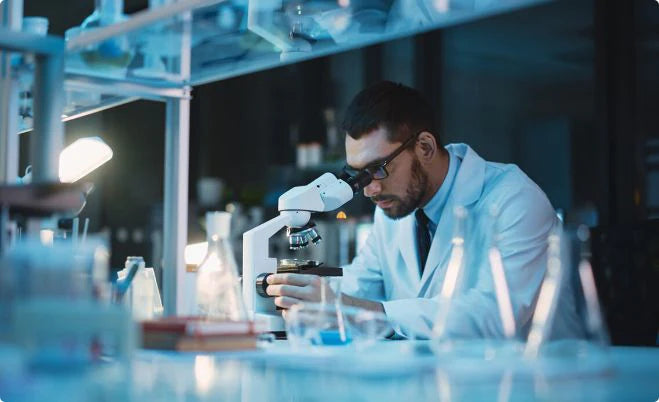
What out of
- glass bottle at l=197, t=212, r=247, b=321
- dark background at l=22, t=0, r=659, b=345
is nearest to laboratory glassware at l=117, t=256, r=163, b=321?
glass bottle at l=197, t=212, r=247, b=321

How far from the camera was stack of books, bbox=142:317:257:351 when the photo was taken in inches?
56.4

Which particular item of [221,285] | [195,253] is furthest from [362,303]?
[221,285]

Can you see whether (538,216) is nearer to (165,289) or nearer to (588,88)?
(165,289)

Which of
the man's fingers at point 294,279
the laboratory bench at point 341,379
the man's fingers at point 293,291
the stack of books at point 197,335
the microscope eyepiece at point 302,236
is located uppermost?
the microscope eyepiece at point 302,236

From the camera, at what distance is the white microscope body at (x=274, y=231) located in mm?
2357

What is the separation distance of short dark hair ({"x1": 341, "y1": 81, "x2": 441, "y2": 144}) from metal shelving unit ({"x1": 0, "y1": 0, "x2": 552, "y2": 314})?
801 millimetres

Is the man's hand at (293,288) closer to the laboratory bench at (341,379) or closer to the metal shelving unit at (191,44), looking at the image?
the metal shelving unit at (191,44)

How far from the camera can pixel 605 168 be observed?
13.7 feet

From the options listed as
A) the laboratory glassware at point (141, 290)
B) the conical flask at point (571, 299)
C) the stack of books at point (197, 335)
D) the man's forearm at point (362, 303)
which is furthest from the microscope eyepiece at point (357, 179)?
the conical flask at point (571, 299)

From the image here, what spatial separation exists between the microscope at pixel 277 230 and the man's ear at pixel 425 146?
1.90ft

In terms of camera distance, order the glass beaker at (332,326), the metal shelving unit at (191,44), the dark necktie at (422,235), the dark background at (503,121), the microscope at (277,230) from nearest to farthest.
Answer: the glass beaker at (332,326) < the metal shelving unit at (191,44) < the microscope at (277,230) < the dark necktie at (422,235) < the dark background at (503,121)

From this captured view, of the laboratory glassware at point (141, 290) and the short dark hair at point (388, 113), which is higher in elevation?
the short dark hair at point (388, 113)

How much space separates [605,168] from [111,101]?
2.71 meters

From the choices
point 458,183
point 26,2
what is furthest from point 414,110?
point 26,2
